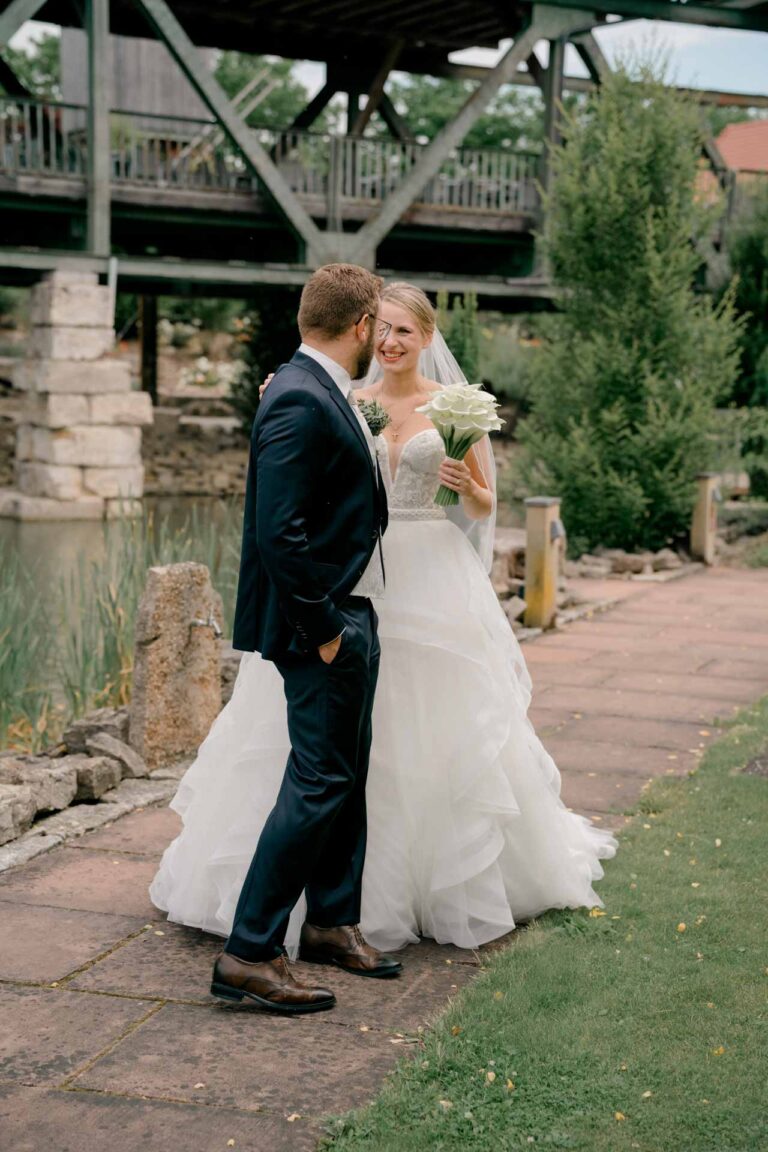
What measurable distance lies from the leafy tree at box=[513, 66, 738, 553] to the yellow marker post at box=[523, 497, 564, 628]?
2928 millimetres

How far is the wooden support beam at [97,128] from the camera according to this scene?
50.6ft

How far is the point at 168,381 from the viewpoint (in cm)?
3142

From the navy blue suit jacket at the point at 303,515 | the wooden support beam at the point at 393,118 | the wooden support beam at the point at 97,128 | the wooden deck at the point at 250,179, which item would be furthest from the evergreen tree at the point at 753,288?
the navy blue suit jacket at the point at 303,515

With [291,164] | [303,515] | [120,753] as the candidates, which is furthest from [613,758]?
[291,164]

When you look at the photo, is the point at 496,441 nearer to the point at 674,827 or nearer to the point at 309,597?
the point at 674,827

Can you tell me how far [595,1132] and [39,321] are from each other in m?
14.7

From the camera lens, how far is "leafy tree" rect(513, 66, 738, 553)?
11898 mm

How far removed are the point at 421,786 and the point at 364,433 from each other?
1084 mm

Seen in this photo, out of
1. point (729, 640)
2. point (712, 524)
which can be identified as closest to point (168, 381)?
point (712, 524)

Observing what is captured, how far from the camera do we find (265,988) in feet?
10.5

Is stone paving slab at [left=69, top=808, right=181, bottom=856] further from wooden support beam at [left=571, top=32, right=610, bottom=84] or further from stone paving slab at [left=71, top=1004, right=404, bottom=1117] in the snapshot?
wooden support beam at [left=571, top=32, right=610, bottom=84]

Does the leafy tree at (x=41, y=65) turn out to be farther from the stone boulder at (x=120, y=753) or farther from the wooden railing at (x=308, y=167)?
the stone boulder at (x=120, y=753)

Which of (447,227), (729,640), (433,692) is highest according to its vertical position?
(447,227)

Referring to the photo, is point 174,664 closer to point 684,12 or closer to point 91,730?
point 91,730
